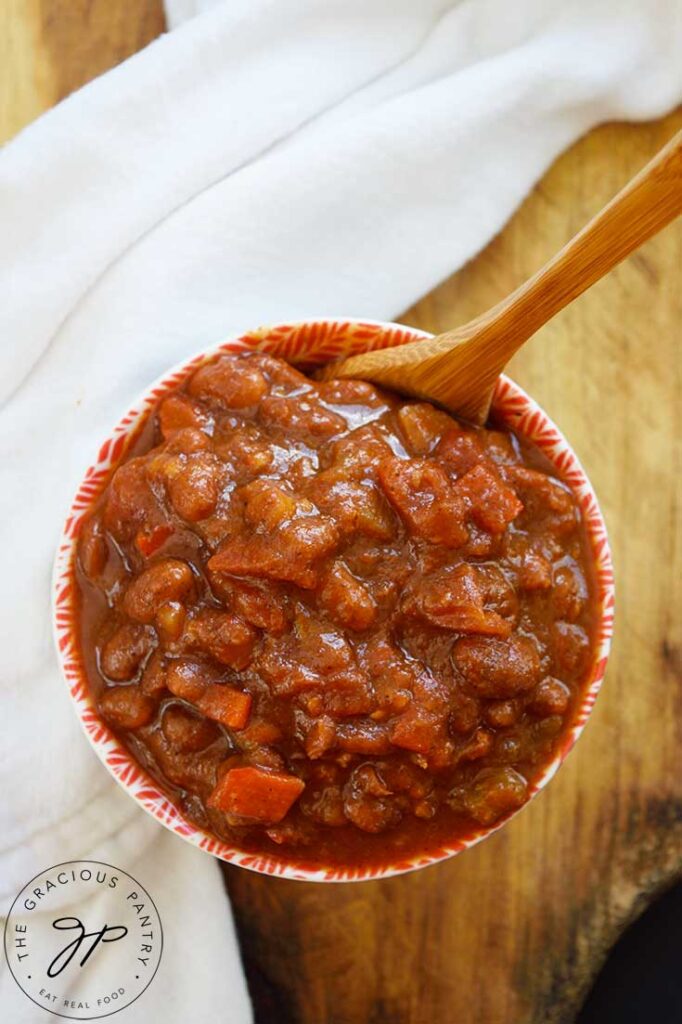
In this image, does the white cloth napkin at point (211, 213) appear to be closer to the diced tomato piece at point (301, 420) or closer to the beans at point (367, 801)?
the diced tomato piece at point (301, 420)

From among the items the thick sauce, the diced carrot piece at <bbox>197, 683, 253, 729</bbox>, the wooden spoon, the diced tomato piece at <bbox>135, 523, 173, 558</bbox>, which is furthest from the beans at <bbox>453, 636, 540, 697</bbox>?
the diced tomato piece at <bbox>135, 523, 173, 558</bbox>

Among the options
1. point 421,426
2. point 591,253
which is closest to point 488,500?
point 421,426

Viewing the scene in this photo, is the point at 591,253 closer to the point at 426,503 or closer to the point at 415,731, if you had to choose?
the point at 426,503

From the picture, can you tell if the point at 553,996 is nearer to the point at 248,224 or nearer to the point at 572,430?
the point at 572,430

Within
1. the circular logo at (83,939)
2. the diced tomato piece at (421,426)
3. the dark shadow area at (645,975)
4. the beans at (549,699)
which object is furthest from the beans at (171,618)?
the dark shadow area at (645,975)

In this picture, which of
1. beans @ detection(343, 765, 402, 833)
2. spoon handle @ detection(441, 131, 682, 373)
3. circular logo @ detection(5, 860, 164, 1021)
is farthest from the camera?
circular logo @ detection(5, 860, 164, 1021)

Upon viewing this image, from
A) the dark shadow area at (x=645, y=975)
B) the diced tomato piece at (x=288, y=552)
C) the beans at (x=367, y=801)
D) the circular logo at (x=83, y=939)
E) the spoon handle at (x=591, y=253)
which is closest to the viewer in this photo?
the spoon handle at (x=591, y=253)

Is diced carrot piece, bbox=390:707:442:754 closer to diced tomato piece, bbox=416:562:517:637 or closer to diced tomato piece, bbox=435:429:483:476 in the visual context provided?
diced tomato piece, bbox=416:562:517:637
